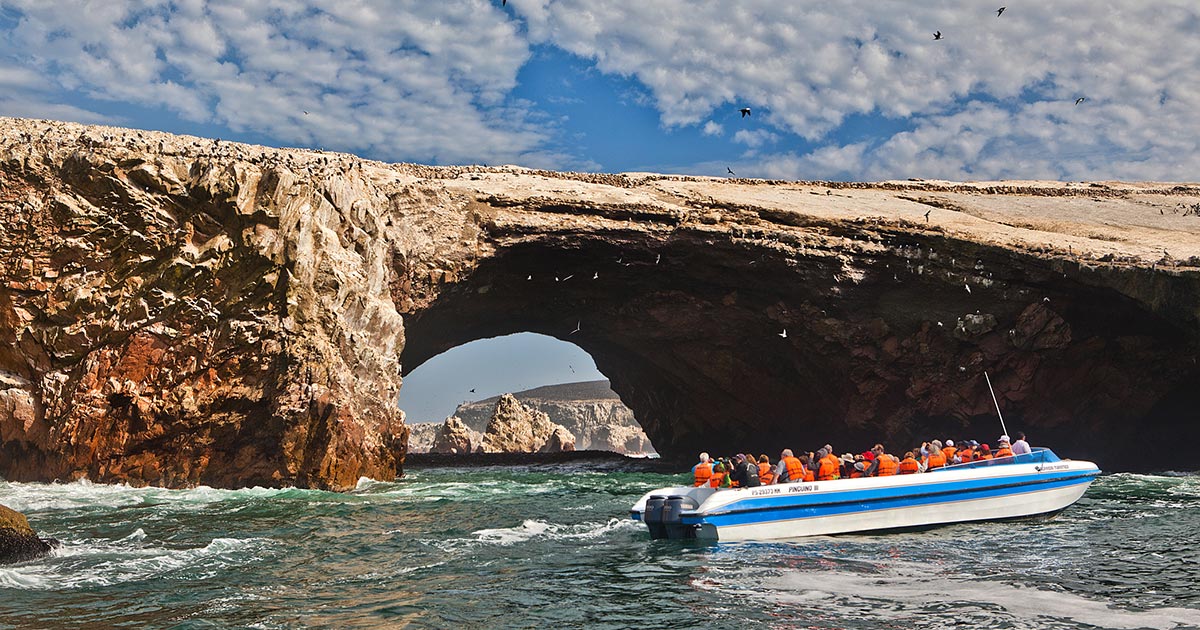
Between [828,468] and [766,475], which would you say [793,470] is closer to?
[766,475]

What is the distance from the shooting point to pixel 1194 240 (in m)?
33.6

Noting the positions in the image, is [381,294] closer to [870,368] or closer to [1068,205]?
[870,368]

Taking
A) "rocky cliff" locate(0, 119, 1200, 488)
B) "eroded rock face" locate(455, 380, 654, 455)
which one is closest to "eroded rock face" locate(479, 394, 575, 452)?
"rocky cliff" locate(0, 119, 1200, 488)

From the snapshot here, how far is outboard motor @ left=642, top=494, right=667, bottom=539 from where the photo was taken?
17.8 m

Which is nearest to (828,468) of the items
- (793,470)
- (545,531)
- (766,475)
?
(793,470)

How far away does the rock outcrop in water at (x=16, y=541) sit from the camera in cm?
1400

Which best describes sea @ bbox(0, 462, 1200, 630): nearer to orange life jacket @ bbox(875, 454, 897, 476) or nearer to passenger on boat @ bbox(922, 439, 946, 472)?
passenger on boat @ bbox(922, 439, 946, 472)

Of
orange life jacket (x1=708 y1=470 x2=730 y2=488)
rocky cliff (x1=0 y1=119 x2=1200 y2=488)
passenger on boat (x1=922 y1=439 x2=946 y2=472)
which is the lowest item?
orange life jacket (x1=708 y1=470 x2=730 y2=488)

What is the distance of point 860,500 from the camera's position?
18656 mm

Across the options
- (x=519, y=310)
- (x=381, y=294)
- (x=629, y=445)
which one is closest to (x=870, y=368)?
(x=519, y=310)

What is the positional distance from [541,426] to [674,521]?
4584cm

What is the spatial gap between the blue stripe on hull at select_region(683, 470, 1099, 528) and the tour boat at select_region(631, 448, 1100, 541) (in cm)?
2

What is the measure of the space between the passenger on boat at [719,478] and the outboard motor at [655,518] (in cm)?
134

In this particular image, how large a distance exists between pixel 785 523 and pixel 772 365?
64.9 ft
